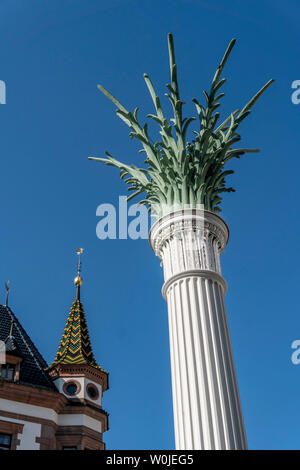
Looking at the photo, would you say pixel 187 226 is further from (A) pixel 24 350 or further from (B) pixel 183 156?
(A) pixel 24 350

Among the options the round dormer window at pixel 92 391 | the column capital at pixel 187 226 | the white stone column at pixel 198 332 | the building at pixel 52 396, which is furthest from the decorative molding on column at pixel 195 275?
the round dormer window at pixel 92 391

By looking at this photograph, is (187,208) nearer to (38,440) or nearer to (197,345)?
(197,345)

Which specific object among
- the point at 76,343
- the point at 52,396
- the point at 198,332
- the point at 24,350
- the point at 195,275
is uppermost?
the point at 76,343

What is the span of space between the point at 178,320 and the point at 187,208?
9.90ft

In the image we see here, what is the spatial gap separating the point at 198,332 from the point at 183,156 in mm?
4675

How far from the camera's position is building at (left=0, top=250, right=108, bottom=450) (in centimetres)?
2950

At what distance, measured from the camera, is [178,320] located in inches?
529

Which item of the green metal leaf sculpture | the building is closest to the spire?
the building

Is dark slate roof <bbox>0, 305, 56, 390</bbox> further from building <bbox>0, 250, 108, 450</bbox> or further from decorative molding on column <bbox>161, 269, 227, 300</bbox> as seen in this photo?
decorative molding on column <bbox>161, 269, 227, 300</bbox>

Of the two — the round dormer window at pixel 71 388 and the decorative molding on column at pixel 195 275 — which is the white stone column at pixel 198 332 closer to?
the decorative molding on column at pixel 195 275

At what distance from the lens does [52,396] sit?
3083 centimetres

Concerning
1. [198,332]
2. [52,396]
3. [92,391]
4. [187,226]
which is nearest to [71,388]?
[92,391]

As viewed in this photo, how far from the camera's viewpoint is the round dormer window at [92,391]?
32844 mm

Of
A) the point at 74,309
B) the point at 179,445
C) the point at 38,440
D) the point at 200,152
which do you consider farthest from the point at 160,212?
the point at 74,309
